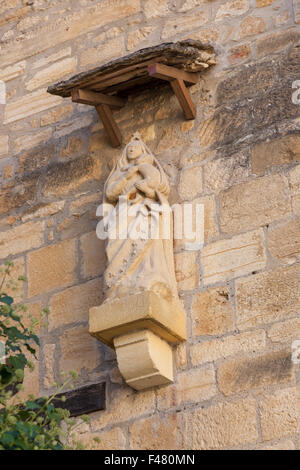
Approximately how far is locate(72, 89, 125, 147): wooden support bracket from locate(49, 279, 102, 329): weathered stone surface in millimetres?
810

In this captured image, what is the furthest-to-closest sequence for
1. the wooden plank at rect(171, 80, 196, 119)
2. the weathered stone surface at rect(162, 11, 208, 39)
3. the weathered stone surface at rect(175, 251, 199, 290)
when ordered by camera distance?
the weathered stone surface at rect(162, 11, 208, 39) → the wooden plank at rect(171, 80, 196, 119) → the weathered stone surface at rect(175, 251, 199, 290)

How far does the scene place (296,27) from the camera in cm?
538

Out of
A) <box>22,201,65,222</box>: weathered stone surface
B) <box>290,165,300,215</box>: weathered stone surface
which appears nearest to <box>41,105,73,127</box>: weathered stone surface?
<box>22,201,65,222</box>: weathered stone surface

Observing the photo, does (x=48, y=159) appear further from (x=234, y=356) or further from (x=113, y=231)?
(x=234, y=356)

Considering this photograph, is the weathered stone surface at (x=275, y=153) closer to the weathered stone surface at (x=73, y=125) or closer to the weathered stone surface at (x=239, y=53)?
the weathered stone surface at (x=239, y=53)

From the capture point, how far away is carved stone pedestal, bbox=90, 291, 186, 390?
4699 millimetres

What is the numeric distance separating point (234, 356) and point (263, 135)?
3.73 ft

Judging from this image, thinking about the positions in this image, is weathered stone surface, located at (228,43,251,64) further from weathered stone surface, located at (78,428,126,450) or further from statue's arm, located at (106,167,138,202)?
weathered stone surface, located at (78,428,126,450)

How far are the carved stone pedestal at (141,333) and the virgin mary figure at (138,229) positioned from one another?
9cm

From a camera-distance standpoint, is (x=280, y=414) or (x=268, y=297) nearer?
(x=280, y=414)

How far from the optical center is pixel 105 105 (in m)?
5.54

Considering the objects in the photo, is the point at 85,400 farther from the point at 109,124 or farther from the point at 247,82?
the point at 247,82

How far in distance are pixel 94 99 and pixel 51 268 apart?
0.90 m

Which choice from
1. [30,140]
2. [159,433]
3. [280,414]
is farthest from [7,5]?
[280,414]
